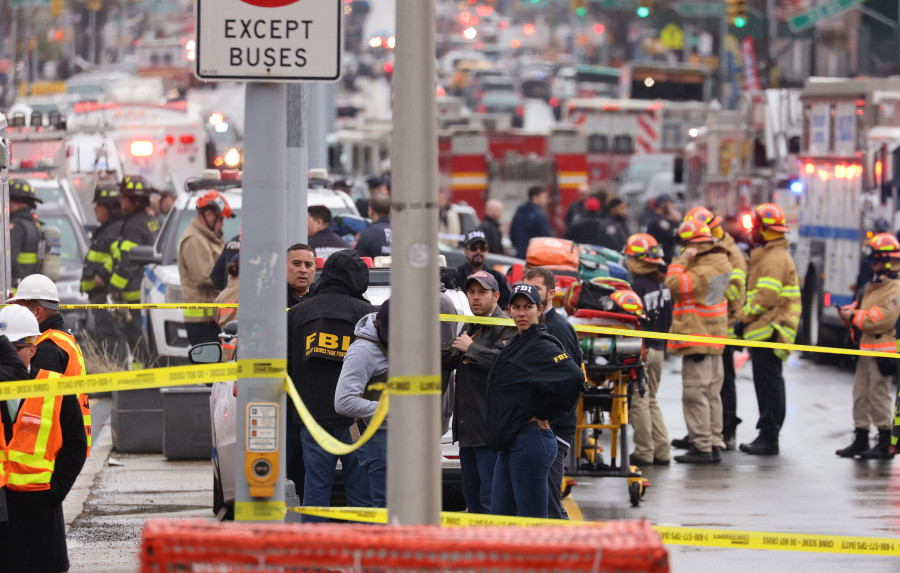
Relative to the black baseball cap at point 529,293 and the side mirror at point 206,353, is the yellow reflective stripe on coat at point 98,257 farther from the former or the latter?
the black baseball cap at point 529,293

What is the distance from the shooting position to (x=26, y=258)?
1592 cm

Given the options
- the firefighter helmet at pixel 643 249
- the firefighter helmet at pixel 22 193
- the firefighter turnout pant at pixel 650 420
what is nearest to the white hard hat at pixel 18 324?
the firefighter turnout pant at pixel 650 420

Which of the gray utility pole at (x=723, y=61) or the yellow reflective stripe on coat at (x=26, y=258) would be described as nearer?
the yellow reflective stripe on coat at (x=26, y=258)

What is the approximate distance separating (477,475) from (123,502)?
3.02 meters

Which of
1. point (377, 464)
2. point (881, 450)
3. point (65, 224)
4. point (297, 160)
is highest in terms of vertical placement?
point (297, 160)

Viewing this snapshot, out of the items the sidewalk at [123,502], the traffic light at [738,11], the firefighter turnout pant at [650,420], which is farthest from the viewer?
the traffic light at [738,11]

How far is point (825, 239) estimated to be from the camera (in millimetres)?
20000

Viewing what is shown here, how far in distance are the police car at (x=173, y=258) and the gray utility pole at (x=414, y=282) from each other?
9.67 m

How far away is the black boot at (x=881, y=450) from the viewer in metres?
13.2

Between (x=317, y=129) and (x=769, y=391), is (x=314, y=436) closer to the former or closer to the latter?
(x=769, y=391)

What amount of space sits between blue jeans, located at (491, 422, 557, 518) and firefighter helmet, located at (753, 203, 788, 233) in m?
5.61

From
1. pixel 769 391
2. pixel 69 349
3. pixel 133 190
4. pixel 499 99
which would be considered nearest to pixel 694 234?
pixel 769 391

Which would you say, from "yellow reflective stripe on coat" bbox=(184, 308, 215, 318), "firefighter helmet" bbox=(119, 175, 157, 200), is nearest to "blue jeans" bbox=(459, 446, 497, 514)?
"yellow reflective stripe on coat" bbox=(184, 308, 215, 318)

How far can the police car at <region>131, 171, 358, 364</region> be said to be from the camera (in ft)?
48.5
